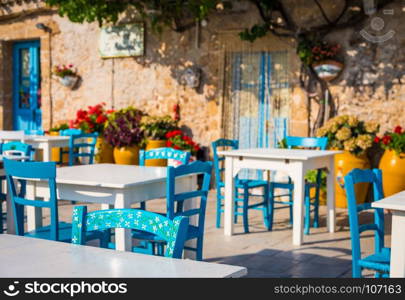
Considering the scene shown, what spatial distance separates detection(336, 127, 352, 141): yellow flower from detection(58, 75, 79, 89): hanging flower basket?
17.2 feet

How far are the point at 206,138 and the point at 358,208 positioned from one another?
6039 millimetres

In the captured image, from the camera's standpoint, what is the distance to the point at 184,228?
1.97 m

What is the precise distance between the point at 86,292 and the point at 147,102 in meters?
8.52

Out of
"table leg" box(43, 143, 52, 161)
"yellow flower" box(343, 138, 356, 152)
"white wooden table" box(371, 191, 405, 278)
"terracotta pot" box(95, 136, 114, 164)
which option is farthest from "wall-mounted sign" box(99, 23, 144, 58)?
"white wooden table" box(371, 191, 405, 278)

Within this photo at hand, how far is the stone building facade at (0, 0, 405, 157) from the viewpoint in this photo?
7824 mm

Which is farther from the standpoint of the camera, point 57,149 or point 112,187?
point 57,149

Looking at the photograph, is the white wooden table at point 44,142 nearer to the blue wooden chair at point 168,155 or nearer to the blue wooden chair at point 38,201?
the blue wooden chair at point 168,155

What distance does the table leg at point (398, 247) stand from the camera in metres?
2.84

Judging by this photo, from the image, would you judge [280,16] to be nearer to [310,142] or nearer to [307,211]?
[310,142]

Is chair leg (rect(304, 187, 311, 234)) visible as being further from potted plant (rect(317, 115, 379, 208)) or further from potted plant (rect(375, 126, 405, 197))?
potted plant (rect(375, 126, 405, 197))

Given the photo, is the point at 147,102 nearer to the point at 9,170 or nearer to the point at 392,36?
the point at 392,36

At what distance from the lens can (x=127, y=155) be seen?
9273mm

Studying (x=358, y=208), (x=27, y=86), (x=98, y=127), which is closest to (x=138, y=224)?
(x=358, y=208)

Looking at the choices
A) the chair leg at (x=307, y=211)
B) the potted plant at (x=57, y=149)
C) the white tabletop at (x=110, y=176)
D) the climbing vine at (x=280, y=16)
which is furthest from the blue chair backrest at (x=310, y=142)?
the potted plant at (x=57, y=149)
